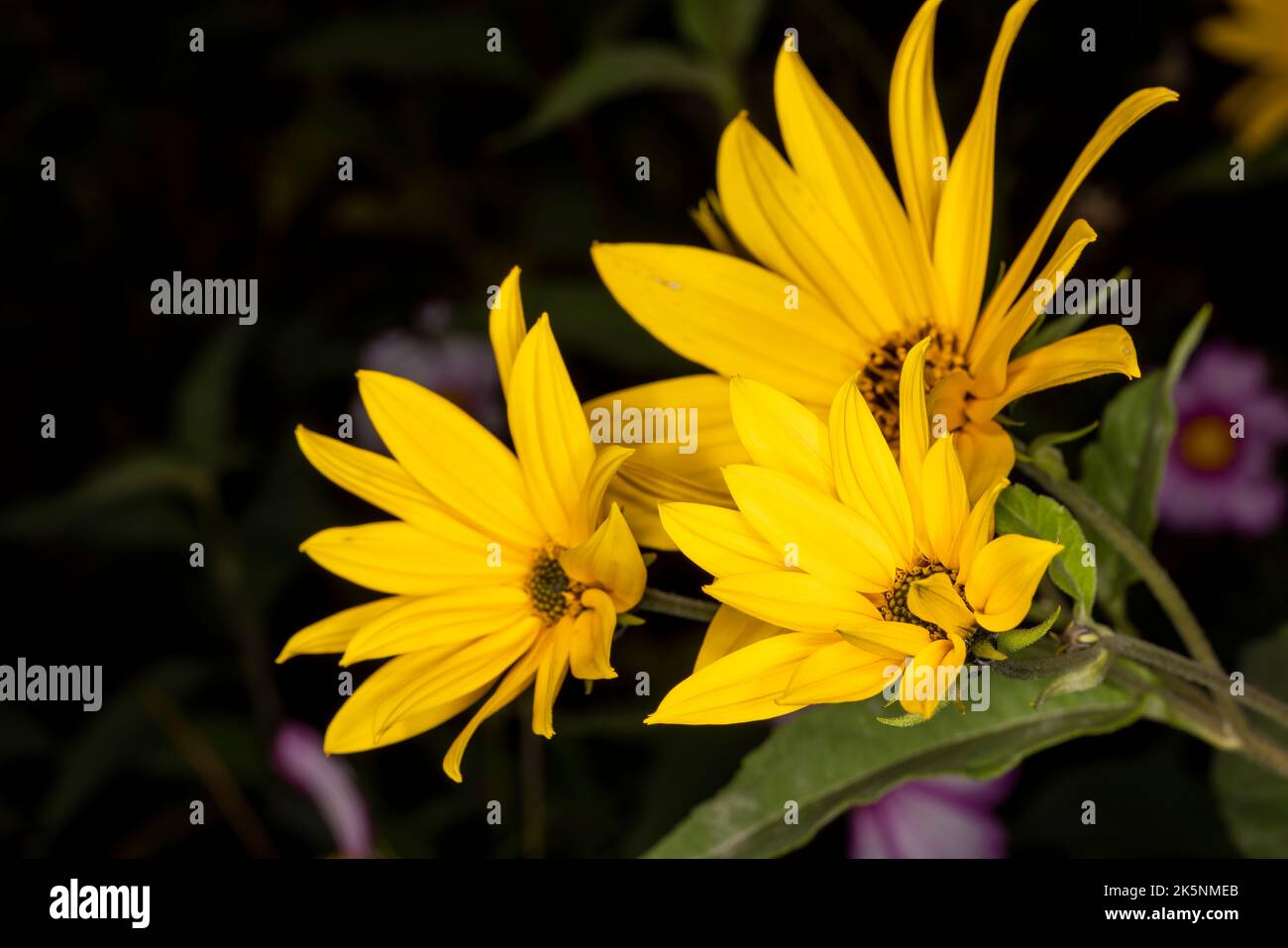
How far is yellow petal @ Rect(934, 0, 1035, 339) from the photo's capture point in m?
0.65

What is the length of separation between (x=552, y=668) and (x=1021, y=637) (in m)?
0.24


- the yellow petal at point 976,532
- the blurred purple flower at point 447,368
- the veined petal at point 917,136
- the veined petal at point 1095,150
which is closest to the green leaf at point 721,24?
the blurred purple flower at point 447,368

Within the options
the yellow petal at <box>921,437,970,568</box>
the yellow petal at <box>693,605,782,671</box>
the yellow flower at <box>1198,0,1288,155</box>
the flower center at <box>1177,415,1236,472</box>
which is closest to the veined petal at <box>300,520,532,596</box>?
the yellow petal at <box>693,605,782,671</box>

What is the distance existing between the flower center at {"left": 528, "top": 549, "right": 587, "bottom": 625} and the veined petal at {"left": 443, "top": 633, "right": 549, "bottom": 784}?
19 millimetres

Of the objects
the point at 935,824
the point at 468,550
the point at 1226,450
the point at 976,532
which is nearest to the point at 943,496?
the point at 976,532

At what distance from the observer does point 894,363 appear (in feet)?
2.40

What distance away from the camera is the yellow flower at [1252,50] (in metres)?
1.49

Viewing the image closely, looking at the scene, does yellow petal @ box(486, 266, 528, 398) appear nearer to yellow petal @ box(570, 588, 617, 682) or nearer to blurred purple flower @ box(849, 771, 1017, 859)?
yellow petal @ box(570, 588, 617, 682)

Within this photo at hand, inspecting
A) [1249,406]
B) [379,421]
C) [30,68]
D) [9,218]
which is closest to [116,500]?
[9,218]

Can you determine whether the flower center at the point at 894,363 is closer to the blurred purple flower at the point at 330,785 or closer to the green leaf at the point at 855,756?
the green leaf at the point at 855,756

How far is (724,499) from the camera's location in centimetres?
65

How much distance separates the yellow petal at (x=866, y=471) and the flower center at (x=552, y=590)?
6.2 inches

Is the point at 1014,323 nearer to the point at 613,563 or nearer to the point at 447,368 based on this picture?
the point at 613,563
